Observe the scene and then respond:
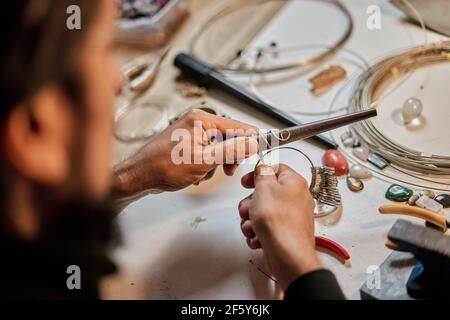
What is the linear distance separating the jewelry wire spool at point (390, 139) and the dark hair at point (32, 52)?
0.60 metres

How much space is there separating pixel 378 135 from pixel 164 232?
0.44 metres

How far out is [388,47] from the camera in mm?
1136

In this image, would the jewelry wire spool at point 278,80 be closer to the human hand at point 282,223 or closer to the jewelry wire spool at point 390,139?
the jewelry wire spool at point 390,139

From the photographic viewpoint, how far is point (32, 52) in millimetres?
500

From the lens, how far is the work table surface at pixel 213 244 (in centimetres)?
81

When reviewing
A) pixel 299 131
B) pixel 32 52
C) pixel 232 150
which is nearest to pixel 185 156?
pixel 232 150

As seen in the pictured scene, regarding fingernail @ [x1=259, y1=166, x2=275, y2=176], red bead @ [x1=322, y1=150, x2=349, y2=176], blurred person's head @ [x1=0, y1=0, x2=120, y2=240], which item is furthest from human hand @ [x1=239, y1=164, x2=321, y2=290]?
blurred person's head @ [x1=0, y1=0, x2=120, y2=240]

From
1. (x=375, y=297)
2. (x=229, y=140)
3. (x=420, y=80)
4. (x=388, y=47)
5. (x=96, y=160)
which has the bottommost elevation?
(x=375, y=297)

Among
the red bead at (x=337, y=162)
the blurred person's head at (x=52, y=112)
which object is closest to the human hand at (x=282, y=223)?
the red bead at (x=337, y=162)

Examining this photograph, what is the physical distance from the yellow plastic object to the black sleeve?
8.3 inches

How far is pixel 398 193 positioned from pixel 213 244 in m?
0.33

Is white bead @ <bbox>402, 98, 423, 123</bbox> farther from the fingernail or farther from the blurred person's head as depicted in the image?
the blurred person's head
